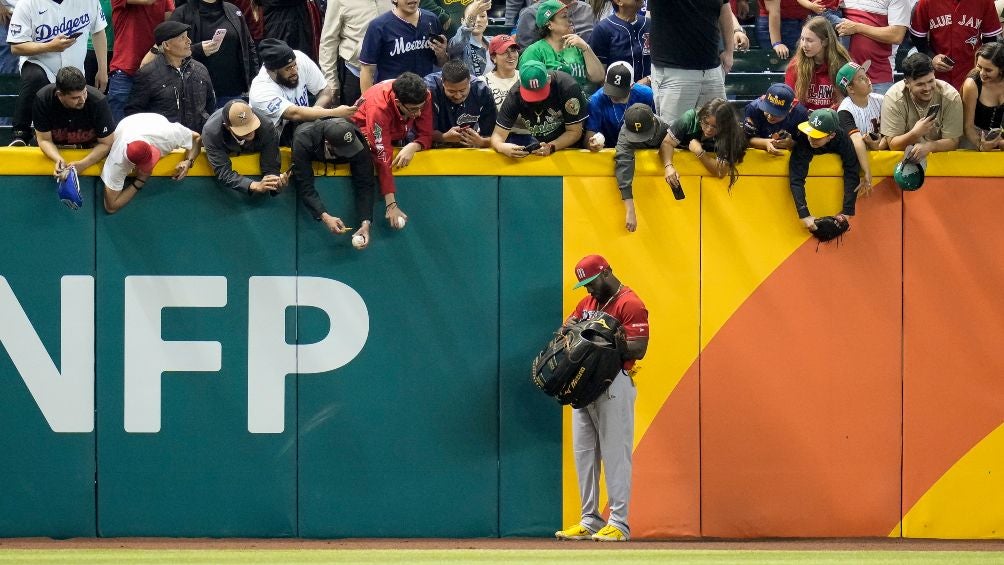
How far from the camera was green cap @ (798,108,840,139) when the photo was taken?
10422 millimetres

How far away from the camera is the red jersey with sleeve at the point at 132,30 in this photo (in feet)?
37.6

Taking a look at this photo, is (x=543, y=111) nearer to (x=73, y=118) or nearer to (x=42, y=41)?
(x=73, y=118)

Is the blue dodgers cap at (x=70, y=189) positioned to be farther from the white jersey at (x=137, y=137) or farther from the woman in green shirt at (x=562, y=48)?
the woman in green shirt at (x=562, y=48)

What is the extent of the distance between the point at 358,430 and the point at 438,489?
2.54 feet

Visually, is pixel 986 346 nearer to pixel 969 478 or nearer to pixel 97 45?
pixel 969 478

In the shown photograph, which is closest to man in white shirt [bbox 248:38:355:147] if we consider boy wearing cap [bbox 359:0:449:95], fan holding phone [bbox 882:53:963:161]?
boy wearing cap [bbox 359:0:449:95]

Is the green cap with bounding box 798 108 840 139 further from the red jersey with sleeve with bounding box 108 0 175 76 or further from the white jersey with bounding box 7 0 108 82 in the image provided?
the white jersey with bounding box 7 0 108 82

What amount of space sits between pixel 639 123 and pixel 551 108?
2.23ft

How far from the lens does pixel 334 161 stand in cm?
1065

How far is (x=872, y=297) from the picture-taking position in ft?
36.5

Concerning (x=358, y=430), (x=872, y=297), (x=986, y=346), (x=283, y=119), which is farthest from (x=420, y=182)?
(x=986, y=346)

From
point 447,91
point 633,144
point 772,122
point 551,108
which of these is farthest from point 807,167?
point 447,91

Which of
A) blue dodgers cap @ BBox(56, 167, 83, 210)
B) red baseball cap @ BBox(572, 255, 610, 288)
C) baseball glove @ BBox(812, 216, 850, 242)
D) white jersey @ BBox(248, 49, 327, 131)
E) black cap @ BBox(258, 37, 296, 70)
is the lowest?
red baseball cap @ BBox(572, 255, 610, 288)

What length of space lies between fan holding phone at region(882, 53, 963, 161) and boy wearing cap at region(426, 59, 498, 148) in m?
3.09
